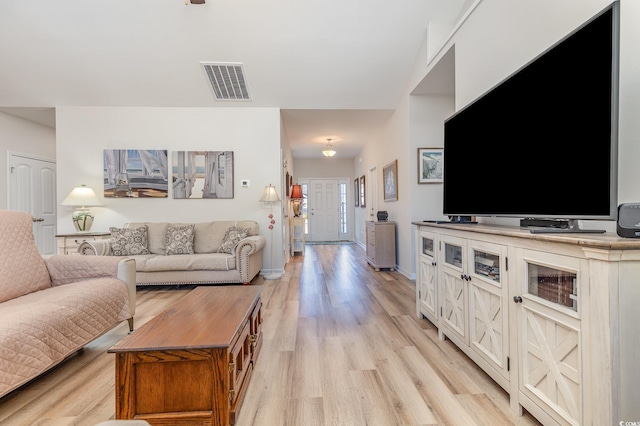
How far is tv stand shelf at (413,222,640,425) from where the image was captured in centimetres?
96

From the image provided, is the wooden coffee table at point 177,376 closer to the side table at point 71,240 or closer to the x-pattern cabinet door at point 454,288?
the x-pattern cabinet door at point 454,288

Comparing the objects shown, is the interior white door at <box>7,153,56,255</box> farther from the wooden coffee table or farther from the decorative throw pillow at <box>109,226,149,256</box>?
the wooden coffee table

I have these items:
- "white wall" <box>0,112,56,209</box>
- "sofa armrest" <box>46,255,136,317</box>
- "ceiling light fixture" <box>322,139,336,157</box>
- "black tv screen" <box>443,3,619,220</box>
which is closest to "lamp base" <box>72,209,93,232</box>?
"white wall" <box>0,112,56,209</box>

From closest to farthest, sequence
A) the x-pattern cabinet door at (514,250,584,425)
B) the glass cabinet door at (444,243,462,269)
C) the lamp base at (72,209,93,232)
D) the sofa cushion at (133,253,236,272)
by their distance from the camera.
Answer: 1. the x-pattern cabinet door at (514,250,584,425)
2. the glass cabinet door at (444,243,462,269)
3. the sofa cushion at (133,253,236,272)
4. the lamp base at (72,209,93,232)

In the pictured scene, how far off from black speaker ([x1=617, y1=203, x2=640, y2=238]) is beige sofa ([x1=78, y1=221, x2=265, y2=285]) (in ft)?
11.1

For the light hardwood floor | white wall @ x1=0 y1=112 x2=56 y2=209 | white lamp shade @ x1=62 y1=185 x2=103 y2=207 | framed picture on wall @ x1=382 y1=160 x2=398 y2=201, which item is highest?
white wall @ x1=0 y1=112 x2=56 y2=209

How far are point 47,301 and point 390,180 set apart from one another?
15.3 feet

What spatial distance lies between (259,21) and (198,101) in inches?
65.4

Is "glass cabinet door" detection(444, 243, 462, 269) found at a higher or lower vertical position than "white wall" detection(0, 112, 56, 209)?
lower

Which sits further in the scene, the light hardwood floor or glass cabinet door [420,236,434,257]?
glass cabinet door [420,236,434,257]

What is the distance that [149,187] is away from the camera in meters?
4.61

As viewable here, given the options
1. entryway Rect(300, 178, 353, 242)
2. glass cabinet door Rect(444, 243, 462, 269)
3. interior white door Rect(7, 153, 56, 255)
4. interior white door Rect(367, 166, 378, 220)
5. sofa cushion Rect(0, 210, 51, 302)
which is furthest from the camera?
entryway Rect(300, 178, 353, 242)

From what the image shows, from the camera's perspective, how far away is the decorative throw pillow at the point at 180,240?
13.2ft

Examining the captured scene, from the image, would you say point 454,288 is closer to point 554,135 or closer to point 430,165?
point 554,135
